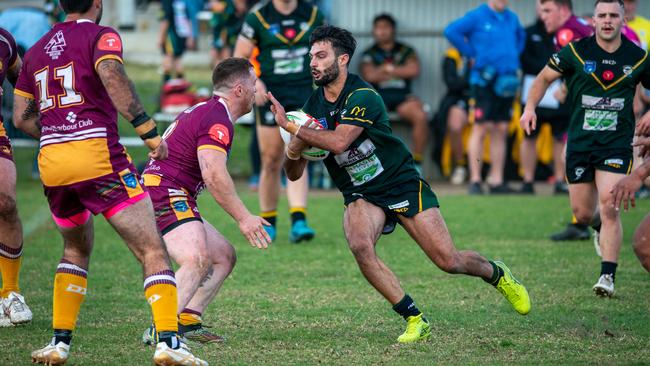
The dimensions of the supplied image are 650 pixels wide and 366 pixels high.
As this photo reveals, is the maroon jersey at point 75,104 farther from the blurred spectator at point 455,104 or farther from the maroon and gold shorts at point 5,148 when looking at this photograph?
the blurred spectator at point 455,104

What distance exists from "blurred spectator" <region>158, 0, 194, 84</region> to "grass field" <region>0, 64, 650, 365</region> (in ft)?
24.9

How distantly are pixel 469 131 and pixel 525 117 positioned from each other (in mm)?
7977

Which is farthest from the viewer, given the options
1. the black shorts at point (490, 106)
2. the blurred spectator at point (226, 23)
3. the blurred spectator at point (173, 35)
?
the blurred spectator at point (173, 35)

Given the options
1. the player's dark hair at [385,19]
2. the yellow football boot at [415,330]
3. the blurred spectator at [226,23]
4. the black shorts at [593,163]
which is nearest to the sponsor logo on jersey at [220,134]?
the yellow football boot at [415,330]

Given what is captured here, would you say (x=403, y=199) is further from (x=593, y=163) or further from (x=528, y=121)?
(x=593, y=163)

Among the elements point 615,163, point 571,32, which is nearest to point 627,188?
point 615,163

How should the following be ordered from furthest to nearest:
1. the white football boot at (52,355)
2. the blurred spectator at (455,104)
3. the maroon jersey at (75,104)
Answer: the blurred spectator at (455,104) → the white football boot at (52,355) → the maroon jersey at (75,104)

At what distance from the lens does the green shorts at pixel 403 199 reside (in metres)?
6.54

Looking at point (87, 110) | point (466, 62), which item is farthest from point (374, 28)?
point (87, 110)

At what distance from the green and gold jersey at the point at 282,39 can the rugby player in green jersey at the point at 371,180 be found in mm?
4172

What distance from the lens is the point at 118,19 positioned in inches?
1075

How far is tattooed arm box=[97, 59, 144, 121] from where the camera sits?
17.7 feet

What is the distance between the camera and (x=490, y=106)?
46.3 ft

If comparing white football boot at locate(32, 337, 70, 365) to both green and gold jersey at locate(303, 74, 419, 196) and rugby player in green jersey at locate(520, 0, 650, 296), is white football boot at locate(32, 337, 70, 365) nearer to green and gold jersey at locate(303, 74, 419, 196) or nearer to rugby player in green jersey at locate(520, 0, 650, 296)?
green and gold jersey at locate(303, 74, 419, 196)
